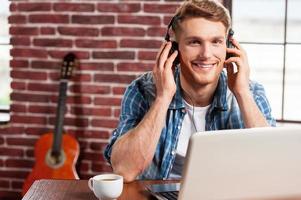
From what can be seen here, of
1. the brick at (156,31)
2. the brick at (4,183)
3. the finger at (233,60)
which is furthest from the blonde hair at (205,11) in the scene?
the brick at (4,183)

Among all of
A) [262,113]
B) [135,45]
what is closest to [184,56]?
[262,113]

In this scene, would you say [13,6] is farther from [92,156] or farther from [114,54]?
[92,156]

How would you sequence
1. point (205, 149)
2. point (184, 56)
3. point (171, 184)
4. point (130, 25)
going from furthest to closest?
point (130, 25) → point (184, 56) → point (171, 184) → point (205, 149)

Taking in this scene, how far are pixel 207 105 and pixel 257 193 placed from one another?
788 millimetres

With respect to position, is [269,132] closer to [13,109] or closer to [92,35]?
[92,35]

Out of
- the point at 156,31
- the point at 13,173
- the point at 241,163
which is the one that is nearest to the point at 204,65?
the point at 241,163

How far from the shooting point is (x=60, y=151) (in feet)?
9.54

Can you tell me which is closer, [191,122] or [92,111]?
[191,122]

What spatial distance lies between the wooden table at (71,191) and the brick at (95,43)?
1.47 meters

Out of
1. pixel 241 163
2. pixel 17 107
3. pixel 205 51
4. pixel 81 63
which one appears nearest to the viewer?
pixel 241 163

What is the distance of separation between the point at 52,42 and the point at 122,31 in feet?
1.40

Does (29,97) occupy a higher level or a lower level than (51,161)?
higher

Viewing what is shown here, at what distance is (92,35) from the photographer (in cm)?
296

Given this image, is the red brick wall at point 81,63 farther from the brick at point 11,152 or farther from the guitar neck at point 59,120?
the guitar neck at point 59,120
